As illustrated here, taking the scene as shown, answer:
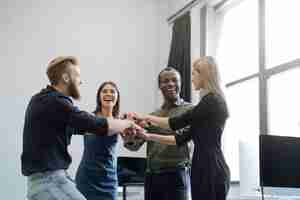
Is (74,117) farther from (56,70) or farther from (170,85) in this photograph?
(170,85)

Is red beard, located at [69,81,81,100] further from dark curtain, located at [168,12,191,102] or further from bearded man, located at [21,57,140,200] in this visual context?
dark curtain, located at [168,12,191,102]

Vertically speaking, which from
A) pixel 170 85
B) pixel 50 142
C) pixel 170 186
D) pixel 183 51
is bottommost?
pixel 170 186

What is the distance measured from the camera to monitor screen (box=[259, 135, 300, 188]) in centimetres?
265

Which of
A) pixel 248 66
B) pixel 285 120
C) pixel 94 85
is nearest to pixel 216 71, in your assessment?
pixel 285 120

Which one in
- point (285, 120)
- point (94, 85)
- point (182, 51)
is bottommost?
point (285, 120)

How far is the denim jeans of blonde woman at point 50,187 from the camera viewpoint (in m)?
2.02

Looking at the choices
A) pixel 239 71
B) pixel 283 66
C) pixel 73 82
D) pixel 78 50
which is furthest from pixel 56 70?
pixel 78 50

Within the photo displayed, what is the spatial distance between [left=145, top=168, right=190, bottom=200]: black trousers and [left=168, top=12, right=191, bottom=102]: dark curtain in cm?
217

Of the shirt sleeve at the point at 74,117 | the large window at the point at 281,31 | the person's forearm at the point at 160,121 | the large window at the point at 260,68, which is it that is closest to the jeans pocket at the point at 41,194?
the shirt sleeve at the point at 74,117

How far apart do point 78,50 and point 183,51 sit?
126cm

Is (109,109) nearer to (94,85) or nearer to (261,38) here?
(261,38)

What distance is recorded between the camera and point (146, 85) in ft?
18.7

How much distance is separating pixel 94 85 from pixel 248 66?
187 centimetres

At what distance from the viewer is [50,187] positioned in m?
2.03
